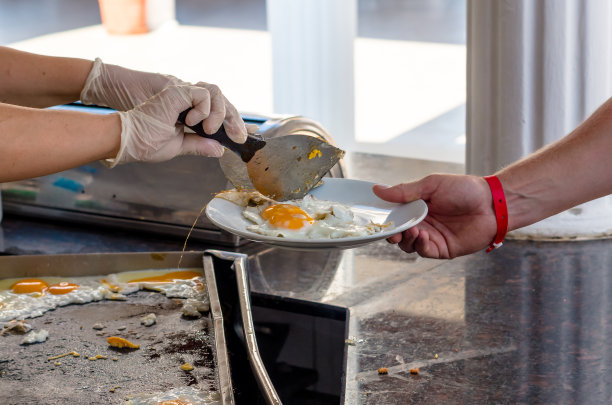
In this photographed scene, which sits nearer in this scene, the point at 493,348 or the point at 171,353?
the point at 171,353

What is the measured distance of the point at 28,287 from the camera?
1.83 m

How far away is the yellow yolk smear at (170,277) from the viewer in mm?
1887

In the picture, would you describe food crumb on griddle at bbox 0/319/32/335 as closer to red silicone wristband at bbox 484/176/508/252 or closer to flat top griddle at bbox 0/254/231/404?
flat top griddle at bbox 0/254/231/404

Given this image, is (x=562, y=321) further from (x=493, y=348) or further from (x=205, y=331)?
(x=205, y=331)

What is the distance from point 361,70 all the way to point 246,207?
219 inches

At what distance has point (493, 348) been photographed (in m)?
1.77

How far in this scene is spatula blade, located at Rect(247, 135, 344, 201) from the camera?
1646 millimetres

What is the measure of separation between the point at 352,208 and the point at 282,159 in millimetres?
216

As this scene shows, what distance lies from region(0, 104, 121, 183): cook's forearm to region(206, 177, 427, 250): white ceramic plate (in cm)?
26

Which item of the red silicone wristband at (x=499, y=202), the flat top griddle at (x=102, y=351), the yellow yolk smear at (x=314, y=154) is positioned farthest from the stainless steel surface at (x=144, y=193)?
the red silicone wristband at (x=499, y=202)

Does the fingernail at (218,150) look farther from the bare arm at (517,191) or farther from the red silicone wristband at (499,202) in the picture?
the red silicone wristband at (499,202)

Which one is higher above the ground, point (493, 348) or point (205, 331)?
point (205, 331)

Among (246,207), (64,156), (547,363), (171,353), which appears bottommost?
(547,363)

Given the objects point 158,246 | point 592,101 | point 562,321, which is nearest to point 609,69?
point 592,101
